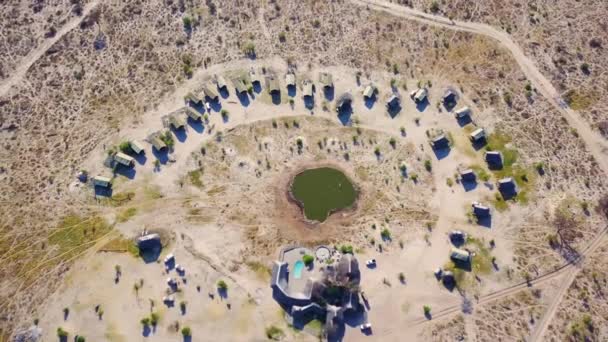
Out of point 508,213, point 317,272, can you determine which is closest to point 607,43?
point 508,213

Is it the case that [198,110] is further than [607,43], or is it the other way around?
[607,43]

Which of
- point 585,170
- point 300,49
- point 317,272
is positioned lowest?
point 317,272

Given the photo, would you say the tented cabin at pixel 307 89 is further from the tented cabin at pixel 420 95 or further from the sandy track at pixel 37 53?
the sandy track at pixel 37 53

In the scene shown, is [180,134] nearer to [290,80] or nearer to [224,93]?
[224,93]

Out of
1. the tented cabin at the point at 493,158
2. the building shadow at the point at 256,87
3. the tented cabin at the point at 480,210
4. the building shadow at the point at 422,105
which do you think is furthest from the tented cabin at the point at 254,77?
the tented cabin at the point at 480,210

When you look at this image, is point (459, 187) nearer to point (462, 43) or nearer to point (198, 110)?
point (462, 43)

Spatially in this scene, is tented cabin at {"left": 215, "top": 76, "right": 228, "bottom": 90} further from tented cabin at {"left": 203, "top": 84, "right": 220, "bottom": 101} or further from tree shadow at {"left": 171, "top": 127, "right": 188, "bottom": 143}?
tree shadow at {"left": 171, "top": 127, "right": 188, "bottom": 143}

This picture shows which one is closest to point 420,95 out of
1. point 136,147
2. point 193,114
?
point 193,114
